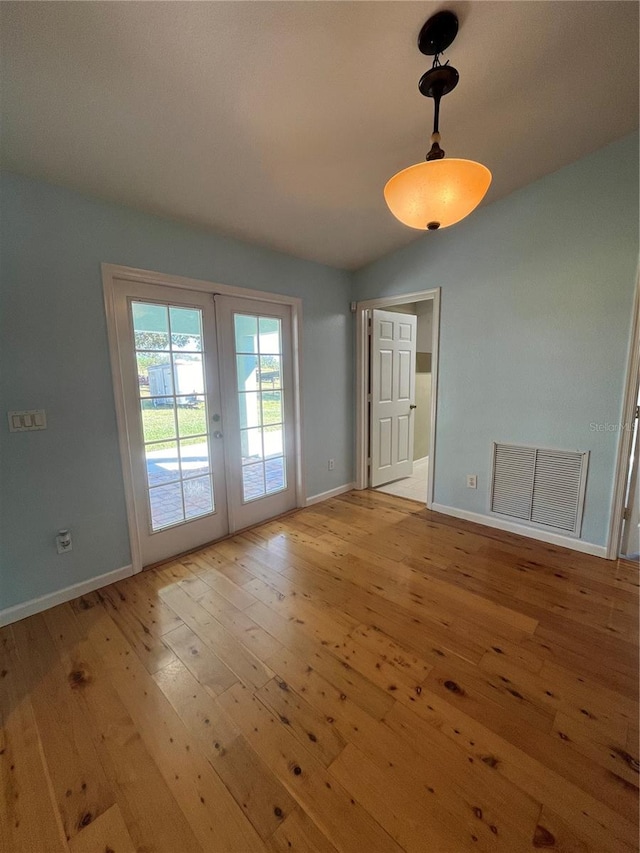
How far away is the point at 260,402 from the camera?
3008mm

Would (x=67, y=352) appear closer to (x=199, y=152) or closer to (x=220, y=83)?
(x=199, y=152)

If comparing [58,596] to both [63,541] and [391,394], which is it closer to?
[63,541]

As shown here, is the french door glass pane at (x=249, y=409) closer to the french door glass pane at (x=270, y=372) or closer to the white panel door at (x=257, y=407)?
the white panel door at (x=257, y=407)

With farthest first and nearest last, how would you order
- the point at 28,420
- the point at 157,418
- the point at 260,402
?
1. the point at 260,402
2. the point at 157,418
3. the point at 28,420

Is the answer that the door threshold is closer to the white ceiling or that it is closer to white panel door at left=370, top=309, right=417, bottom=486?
white panel door at left=370, top=309, right=417, bottom=486

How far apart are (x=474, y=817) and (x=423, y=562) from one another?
144cm

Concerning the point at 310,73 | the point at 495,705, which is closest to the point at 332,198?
the point at 310,73

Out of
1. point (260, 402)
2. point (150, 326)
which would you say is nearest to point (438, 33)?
point (150, 326)

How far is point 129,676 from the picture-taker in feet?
5.11

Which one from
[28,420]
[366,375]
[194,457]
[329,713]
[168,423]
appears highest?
[366,375]

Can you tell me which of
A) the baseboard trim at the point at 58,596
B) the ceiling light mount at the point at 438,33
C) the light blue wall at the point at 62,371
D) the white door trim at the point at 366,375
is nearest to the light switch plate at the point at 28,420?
the light blue wall at the point at 62,371

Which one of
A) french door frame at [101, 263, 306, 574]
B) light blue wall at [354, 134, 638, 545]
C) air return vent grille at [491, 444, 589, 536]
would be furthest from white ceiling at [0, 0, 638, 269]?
air return vent grille at [491, 444, 589, 536]

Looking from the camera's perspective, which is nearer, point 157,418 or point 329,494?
point 157,418

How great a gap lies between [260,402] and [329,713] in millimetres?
2214
